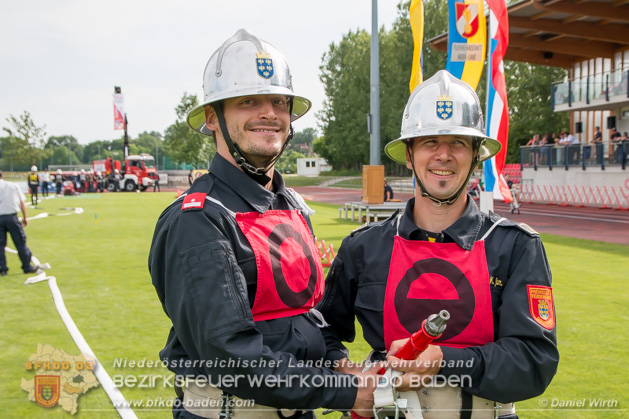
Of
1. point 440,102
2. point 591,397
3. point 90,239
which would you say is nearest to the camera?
point 440,102

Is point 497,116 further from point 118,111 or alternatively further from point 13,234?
point 118,111

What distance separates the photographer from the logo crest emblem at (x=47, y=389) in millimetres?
5078

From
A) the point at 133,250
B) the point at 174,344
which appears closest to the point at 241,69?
the point at 174,344

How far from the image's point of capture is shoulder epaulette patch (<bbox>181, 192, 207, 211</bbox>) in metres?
2.24

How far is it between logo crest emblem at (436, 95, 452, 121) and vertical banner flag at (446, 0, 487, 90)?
696cm

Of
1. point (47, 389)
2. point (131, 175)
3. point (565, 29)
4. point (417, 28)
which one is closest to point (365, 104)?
point (131, 175)

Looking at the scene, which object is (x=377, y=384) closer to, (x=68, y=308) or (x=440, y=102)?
(x=440, y=102)

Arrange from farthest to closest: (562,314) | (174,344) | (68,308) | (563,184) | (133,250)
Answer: (563,184) < (133,250) < (68,308) < (562,314) < (174,344)

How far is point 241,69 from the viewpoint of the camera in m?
2.51

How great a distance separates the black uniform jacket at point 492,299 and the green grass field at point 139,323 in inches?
106

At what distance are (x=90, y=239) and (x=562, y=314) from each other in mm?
13921

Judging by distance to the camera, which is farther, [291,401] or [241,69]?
[241,69]

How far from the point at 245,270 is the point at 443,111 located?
1.22 meters

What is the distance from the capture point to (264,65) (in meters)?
2.52
